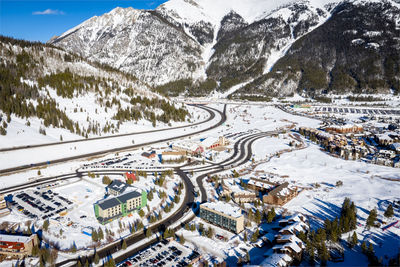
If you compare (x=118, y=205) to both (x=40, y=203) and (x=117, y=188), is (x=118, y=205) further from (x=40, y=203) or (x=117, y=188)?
(x=40, y=203)

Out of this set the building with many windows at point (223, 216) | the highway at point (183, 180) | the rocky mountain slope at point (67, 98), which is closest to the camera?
the highway at point (183, 180)

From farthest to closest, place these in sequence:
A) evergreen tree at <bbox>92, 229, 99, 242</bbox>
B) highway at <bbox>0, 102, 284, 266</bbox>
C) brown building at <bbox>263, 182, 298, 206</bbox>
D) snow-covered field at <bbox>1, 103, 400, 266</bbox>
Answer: brown building at <bbox>263, 182, 298, 206</bbox> < evergreen tree at <bbox>92, 229, 99, 242</bbox> < snow-covered field at <bbox>1, 103, 400, 266</bbox> < highway at <bbox>0, 102, 284, 266</bbox>

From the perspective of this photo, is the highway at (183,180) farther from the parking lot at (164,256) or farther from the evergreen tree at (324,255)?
the evergreen tree at (324,255)

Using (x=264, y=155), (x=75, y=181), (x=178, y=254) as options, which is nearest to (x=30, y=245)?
(x=178, y=254)

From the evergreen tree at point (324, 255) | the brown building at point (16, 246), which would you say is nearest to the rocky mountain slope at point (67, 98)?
the brown building at point (16, 246)

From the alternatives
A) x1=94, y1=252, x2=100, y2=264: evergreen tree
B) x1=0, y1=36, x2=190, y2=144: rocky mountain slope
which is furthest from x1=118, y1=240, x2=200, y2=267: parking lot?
x1=0, y1=36, x2=190, y2=144: rocky mountain slope

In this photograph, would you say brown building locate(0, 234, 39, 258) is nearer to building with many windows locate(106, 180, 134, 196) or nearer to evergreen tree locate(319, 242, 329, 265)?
building with many windows locate(106, 180, 134, 196)

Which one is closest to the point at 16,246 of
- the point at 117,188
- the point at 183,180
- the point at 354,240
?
the point at 117,188
